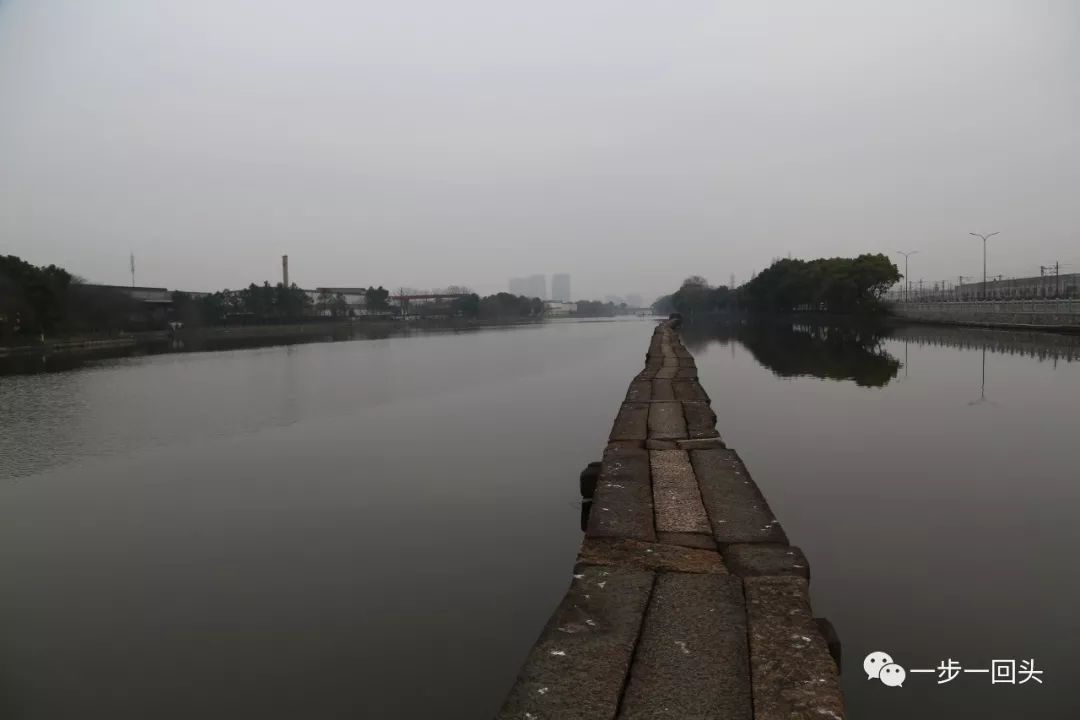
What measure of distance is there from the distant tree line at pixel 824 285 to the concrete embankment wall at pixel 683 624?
51.8 m

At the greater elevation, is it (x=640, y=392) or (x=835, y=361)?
(x=640, y=392)

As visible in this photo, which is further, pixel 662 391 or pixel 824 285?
pixel 824 285

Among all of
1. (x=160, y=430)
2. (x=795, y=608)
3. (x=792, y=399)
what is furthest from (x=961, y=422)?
(x=160, y=430)

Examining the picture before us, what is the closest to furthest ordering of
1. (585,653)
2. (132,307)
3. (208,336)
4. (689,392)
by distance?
(585,653) < (689,392) < (132,307) < (208,336)

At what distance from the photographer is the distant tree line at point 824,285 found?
50.8 meters

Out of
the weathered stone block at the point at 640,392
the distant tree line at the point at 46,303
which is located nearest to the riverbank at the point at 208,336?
the distant tree line at the point at 46,303

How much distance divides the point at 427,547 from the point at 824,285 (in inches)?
2196

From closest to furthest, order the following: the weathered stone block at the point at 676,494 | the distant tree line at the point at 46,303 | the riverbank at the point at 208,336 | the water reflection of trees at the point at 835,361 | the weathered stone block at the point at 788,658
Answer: the weathered stone block at the point at 788,658, the weathered stone block at the point at 676,494, the water reflection of trees at the point at 835,361, the distant tree line at the point at 46,303, the riverbank at the point at 208,336

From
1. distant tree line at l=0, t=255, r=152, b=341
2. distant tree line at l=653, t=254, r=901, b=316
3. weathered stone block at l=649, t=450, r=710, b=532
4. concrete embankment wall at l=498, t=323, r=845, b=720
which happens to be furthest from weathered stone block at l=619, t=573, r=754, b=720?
distant tree line at l=653, t=254, r=901, b=316

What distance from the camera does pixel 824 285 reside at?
5494 cm

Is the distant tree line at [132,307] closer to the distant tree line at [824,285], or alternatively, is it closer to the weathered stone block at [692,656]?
the weathered stone block at [692,656]

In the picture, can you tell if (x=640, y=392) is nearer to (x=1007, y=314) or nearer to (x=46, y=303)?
(x=1007, y=314)

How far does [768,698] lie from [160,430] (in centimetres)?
1356

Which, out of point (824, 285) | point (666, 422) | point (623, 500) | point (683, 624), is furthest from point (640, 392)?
point (824, 285)
